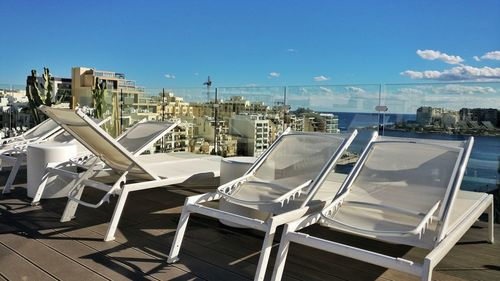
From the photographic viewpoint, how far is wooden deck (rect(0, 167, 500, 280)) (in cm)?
264

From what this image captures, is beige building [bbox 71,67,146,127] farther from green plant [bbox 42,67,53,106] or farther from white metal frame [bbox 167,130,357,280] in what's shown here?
white metal frame [bbox 167,130,357,280]

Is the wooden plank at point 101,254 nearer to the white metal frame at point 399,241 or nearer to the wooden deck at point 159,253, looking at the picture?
the wooden deck at point 159,253

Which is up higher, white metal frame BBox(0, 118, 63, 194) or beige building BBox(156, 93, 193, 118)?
beige building BBox(156, 93, 193, 118)

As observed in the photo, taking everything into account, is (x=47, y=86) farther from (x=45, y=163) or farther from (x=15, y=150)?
(x=45, y=163)

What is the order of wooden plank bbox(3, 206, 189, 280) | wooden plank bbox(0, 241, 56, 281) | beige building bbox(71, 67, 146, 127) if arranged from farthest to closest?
beige building bbox(71, 67, 146, 127), wooden plank bbox(3, 206, 189, 280), wooden plank bbox(0, 241, 56, 281)

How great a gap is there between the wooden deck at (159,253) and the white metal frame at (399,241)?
0.41 metres

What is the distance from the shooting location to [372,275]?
107 inches

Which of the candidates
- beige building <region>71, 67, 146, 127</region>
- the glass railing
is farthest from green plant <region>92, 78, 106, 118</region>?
the glass railing

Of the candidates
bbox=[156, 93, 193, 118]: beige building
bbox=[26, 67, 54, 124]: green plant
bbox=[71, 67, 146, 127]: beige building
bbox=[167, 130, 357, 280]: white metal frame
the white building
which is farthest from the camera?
bbox=[26, 67, 54, 124]: green plant

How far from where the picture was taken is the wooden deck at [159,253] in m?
2.64

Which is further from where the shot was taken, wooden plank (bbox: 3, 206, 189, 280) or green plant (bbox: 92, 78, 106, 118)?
green plant (bbox: 92, 78, 106, 118)

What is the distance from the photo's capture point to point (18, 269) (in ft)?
8.57

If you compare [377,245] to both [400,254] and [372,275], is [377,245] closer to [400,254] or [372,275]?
[400,254]

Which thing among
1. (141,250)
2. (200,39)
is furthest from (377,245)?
(200,39)
